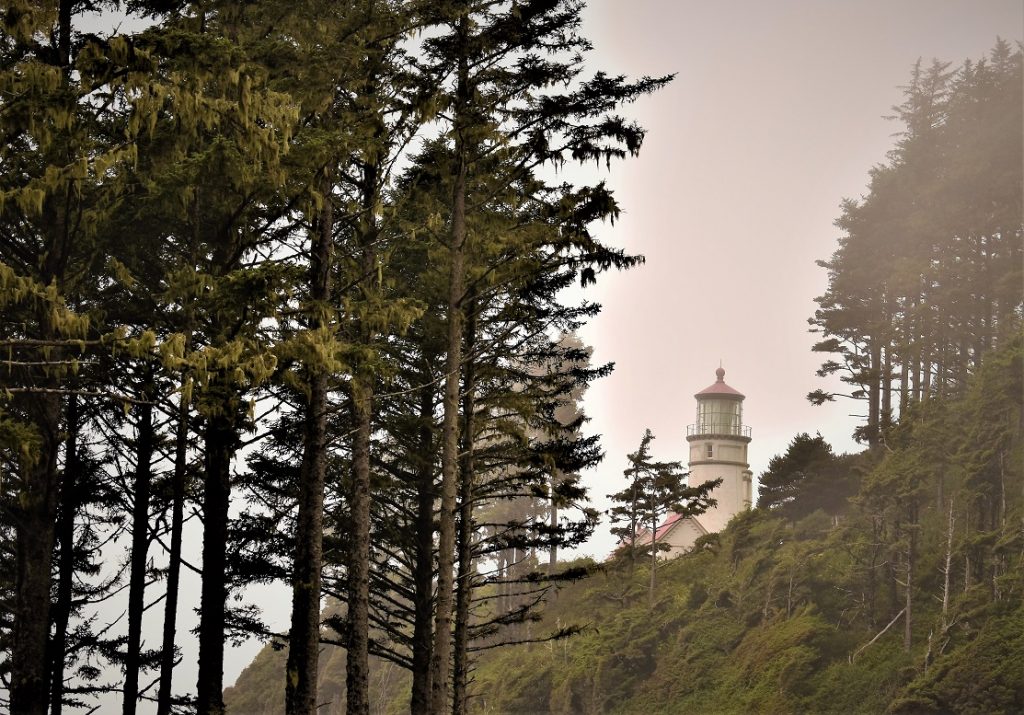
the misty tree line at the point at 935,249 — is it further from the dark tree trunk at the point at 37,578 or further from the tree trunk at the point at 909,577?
the dark tree trunk at the point at 37,578

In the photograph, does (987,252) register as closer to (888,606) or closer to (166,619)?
(888,606)

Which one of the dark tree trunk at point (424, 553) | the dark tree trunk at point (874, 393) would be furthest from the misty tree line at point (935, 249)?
the dark tree trunk at point (424, 553)

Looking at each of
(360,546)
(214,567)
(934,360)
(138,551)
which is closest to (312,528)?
(214,567)

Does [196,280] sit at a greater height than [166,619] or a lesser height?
greater

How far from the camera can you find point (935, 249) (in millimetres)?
48125

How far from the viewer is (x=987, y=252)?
44.8 metres

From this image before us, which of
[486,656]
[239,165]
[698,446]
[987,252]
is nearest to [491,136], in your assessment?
[239,165]

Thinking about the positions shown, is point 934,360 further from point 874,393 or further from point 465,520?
point 465,520

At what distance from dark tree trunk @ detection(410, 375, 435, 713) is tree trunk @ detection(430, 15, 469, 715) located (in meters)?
4.35

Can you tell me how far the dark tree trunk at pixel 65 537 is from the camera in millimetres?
16594

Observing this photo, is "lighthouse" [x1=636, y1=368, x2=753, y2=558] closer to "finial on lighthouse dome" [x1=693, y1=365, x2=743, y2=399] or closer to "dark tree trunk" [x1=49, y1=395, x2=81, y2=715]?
"finial on lighthouse dome" [x1=693, y1=365, x2=743, y2=399]

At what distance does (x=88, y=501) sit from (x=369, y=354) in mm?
7839

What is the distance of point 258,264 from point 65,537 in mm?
7709

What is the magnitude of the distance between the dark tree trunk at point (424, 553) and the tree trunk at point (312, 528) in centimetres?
645
